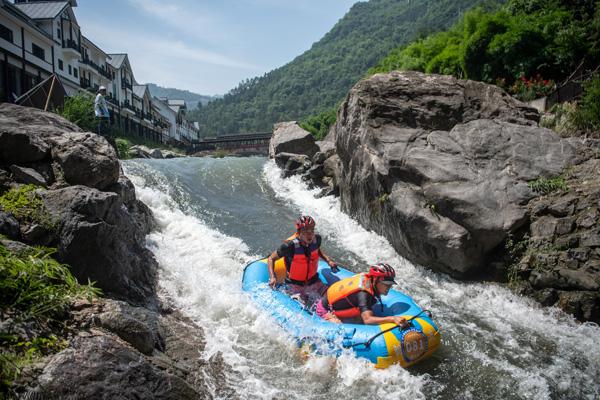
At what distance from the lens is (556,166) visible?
30.4 feet

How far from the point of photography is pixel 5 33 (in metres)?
25.6

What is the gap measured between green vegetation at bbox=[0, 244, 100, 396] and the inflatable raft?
316cm

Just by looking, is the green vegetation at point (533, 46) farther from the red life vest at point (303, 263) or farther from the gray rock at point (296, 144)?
the red life vest at point (303, 263)

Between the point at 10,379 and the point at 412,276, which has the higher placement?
the point at 10,379

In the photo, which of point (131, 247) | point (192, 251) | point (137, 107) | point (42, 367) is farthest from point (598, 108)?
point (137, 107)

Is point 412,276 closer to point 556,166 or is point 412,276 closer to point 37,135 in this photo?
point 556,166

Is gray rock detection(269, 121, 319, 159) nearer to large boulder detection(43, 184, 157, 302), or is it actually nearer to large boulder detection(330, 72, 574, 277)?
large boulder detection(330, 72, 574, 277)

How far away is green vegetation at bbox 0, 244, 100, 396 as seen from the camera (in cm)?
309

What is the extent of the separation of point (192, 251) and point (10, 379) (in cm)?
672

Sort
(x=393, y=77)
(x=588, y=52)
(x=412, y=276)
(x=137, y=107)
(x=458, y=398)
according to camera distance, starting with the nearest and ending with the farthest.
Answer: (x=458, y=398), (x=412, y=276), (x=393, y=77), (x=588, y=52), (x=137, y=107)

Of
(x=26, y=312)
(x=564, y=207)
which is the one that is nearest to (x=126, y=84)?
(x=564, y=207)

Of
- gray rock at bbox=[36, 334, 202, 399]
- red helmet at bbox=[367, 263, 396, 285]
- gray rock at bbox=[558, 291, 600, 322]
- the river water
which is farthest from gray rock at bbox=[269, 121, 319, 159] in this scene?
gray rock at bbox=[36, 334, 202, 399]

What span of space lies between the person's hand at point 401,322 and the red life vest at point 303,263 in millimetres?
2022

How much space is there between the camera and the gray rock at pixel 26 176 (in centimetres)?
654
